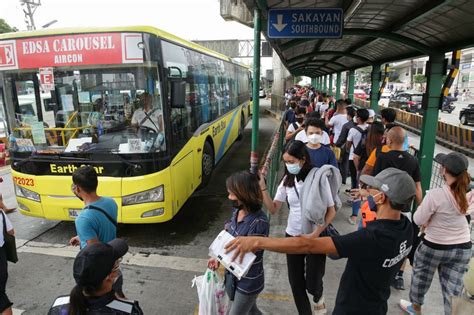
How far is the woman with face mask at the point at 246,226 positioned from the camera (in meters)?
2.63

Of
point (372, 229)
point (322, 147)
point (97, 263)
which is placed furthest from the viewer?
point (322, 147)

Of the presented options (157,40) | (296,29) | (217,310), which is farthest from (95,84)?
(217,310)

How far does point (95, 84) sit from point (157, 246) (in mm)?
2647

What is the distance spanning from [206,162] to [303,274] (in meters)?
4.80

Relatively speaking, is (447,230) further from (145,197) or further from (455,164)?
(145,197)

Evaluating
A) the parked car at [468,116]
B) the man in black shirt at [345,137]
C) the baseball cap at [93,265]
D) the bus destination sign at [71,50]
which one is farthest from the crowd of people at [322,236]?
the parked car at [468,116]

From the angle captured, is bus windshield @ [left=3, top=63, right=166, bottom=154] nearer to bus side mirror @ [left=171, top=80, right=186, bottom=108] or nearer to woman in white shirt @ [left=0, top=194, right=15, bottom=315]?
bus side mirror @ [left=171, top=80, right=186, bottom=108]

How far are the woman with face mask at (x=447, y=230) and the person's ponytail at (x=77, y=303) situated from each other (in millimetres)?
2796

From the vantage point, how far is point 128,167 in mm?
4840

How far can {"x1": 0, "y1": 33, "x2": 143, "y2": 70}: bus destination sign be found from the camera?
4.56 metres

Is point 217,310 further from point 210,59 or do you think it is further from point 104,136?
point 210,59

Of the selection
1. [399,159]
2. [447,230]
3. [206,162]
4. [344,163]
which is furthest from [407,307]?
[206,162]

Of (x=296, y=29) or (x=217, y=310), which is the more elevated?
(x=296, y=29)

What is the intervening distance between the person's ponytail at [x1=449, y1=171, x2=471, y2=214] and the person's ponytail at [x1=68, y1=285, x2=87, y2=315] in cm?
296
